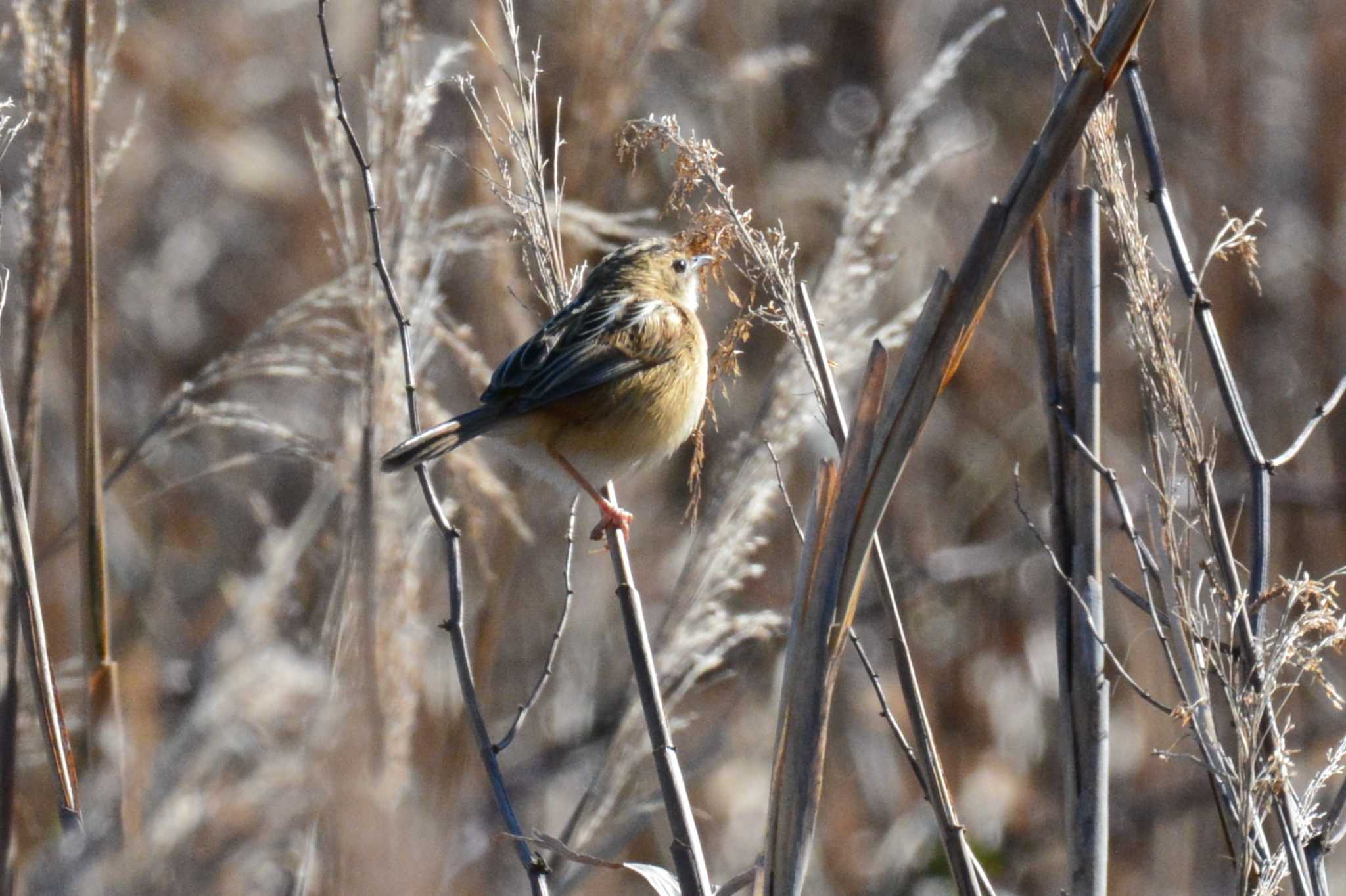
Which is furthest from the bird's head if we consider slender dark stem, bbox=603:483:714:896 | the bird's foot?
slender dark stem, bbox=603:483:714:896

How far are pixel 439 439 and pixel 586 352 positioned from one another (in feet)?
1.85

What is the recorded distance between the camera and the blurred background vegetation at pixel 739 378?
4.25 m

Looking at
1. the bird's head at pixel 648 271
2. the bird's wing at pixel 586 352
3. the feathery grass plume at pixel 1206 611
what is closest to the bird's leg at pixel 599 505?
the bird's wing at pixel 586 352

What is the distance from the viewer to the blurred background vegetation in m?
4.25

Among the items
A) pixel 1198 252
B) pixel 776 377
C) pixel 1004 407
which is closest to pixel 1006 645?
pixel 1004 407

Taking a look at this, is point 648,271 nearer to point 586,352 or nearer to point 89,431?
point 586,352

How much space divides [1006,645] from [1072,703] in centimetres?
336

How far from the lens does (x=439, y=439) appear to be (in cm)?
271

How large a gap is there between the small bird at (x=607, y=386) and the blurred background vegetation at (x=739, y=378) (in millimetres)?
447

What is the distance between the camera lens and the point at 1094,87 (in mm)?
1408

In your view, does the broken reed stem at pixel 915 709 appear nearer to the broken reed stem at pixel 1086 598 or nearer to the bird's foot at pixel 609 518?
the broken reed stem at pixel 1086 598

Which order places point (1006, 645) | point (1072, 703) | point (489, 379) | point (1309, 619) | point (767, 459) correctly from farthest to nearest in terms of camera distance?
point (1006, 645)
point (489, 379)
point (767, 459)
point (1072, 703)
point (1309, 619)

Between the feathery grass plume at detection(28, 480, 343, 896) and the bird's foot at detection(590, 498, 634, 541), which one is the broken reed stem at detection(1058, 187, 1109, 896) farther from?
the feathery grass plume at detection(28, 480, 343, 896)

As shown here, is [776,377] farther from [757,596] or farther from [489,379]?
[757,596]
